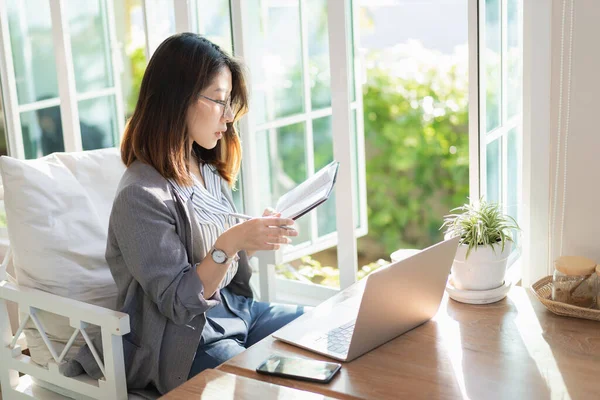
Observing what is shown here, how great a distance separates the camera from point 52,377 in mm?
1840

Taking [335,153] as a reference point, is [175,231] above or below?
below

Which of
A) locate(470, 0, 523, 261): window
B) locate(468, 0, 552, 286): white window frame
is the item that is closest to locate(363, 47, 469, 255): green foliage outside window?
locate(470, 0, 523, 261): window

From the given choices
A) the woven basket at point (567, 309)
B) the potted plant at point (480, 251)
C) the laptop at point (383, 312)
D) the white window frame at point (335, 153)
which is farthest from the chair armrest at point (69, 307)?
the woven basket at point (567, 309)

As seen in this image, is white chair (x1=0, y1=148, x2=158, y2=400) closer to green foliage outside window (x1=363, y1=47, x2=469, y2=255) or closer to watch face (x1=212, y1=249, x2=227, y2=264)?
watch face (x1=212, y1=249, x2=227, y2=264)

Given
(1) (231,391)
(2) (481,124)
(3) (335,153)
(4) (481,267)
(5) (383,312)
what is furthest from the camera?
(3) (335,153)

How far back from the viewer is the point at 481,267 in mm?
1730

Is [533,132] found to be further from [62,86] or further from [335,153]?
[62,86]

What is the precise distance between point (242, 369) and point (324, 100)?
129 centimetres

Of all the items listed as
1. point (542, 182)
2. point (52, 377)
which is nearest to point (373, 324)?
point (542, 182)

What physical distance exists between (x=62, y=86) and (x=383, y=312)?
189 centimetres

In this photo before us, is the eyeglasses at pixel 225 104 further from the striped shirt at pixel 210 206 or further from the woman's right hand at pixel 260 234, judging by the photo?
the woman's right hand at pixel 260 234

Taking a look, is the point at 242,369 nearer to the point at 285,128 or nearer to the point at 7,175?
the point at 7,175

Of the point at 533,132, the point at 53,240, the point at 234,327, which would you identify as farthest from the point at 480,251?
the point at 53,240

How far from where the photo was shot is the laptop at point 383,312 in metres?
1.41
